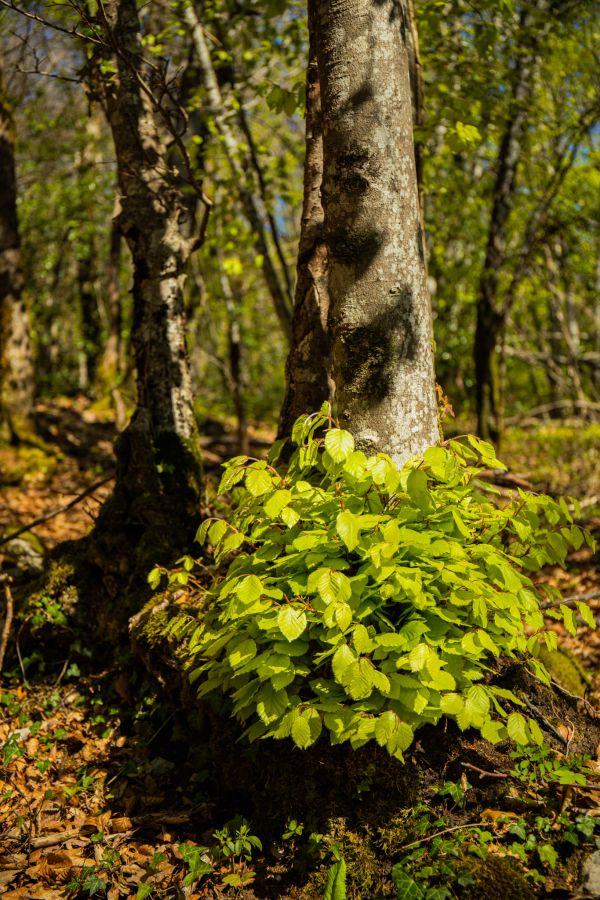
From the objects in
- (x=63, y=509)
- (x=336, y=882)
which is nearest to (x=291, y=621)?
(x=336, y=882)

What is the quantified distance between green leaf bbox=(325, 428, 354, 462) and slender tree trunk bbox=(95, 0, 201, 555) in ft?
6.86

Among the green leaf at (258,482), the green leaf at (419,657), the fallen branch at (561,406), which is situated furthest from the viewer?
the fallen branch at (561,406)

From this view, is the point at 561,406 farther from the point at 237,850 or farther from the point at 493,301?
the point at 237,850

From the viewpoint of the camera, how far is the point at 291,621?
7.36 ft

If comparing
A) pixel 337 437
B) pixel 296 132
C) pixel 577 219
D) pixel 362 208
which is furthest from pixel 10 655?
pixel 577 219

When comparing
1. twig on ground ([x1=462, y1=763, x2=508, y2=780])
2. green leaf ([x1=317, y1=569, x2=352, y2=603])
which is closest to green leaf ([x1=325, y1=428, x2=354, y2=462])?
green leaf ([x1=317, y1=569, x2=352, y2=603])

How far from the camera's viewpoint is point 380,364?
291 cm

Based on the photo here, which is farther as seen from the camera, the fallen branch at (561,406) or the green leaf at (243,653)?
the fallen branch at (561,406)

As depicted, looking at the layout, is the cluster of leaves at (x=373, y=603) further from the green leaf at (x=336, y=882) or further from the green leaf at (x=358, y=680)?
the green leaf at (x=336, y=882)

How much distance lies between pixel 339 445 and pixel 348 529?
0.34 metres

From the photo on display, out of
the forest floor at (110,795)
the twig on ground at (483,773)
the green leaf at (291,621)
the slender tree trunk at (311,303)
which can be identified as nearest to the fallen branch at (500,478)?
the forest floor at (110,795)

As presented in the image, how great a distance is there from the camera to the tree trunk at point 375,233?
2.90m

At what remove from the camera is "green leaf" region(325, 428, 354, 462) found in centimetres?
236

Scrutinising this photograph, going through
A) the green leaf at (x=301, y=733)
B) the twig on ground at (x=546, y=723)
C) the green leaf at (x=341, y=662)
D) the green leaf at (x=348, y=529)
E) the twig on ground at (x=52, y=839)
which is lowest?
the twig on ground at (x=52, y=839)
